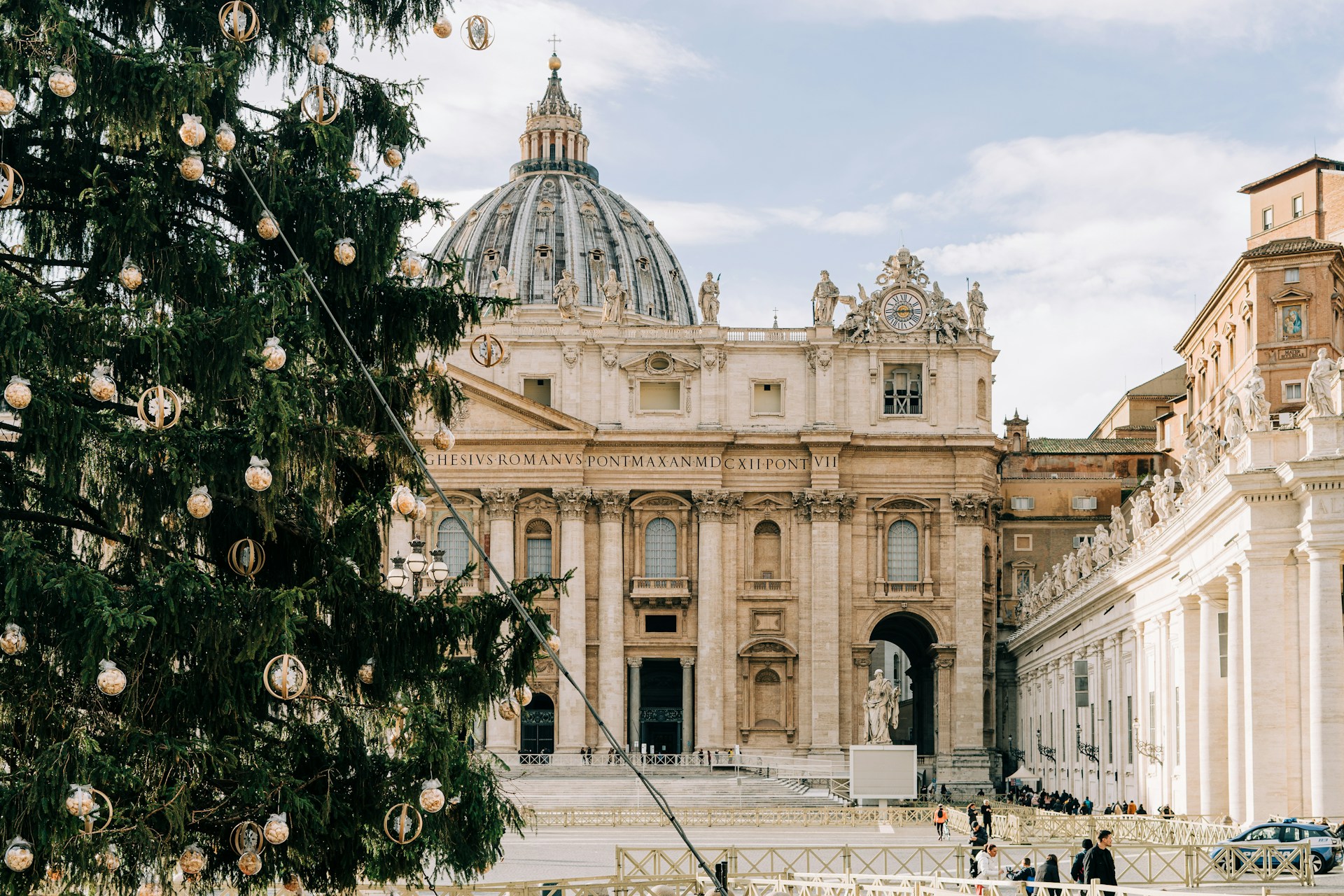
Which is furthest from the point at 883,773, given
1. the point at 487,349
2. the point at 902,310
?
the point at 487,349

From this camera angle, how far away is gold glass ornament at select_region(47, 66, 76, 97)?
1489 cm

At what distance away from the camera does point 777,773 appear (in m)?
69.1

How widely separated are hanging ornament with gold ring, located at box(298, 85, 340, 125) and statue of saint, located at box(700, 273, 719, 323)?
58.9 m

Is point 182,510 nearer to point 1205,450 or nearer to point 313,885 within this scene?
point 313,885

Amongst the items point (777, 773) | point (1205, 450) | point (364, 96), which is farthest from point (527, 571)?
point (364, 96)

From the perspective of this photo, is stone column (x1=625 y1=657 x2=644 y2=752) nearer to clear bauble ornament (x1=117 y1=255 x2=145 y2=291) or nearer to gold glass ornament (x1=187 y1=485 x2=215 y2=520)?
clear bauble ornament (x1=117 y1=255 x2=145 y2=291)

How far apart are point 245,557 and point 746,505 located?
197 feet

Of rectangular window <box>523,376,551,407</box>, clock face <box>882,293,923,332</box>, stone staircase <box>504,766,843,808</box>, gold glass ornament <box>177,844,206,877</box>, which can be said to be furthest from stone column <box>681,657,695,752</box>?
gold glass ornament <box>177,844,206,877</box>

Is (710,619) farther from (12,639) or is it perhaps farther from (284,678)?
(12,639)

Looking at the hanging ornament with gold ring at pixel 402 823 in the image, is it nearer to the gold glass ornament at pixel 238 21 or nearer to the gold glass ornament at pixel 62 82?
the gold glass ornament at pixel 62 82

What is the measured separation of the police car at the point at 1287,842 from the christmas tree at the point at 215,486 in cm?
1459

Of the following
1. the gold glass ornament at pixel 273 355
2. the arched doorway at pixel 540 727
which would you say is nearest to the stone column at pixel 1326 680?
the gold glass ornament at pixel 273 355

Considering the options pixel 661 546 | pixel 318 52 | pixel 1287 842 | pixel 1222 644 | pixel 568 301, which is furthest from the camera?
pixel 568 301

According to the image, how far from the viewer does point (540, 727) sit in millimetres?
77500
